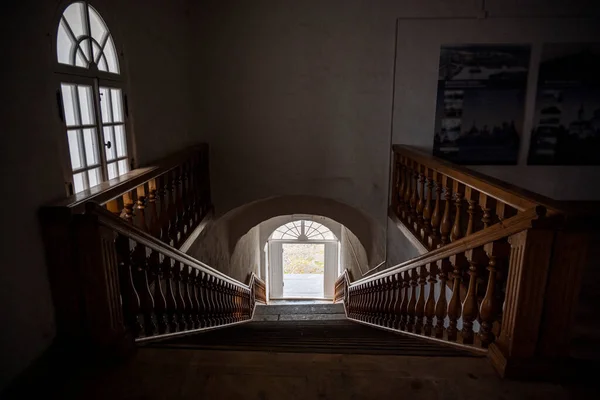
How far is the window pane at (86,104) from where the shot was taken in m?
2.70

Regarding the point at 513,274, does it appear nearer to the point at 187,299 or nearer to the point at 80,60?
the point at 187,299

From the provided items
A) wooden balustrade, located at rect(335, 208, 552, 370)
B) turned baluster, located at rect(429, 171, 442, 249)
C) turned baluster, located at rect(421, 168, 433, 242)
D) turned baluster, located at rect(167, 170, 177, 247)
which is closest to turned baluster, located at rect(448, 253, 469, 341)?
wooden balustrade, located at rect(335, 208, 552, 370)

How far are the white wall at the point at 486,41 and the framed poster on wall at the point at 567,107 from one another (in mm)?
94

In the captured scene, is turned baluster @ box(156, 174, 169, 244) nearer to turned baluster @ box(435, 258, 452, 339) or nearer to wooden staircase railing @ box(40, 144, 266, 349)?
wooden staircase railing @ box(40, 144, 266, 349)

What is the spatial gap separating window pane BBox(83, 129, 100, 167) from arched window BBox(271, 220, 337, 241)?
795 centimetres

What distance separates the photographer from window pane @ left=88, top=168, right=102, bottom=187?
2.80m

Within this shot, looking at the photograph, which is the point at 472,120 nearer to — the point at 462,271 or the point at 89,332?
the point at 462,271

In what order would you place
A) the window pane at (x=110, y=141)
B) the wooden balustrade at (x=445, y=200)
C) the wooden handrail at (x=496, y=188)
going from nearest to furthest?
the wooden handrail at (x=496, y=188)
the wooden balustrade at (x=445, y=200)
the window pane at (x=110, y=141)

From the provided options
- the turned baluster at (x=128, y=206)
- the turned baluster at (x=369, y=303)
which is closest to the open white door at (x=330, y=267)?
the turned baluster at (x=369, y=303)

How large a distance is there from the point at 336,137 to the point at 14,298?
13.5 ft

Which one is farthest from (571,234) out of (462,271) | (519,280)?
(462,271)

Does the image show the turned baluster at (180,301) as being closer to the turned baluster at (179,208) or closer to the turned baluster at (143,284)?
the turned baluster at (143,284)

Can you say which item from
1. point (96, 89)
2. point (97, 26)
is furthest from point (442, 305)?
point (97, 26)

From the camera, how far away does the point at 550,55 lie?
4852 mm
